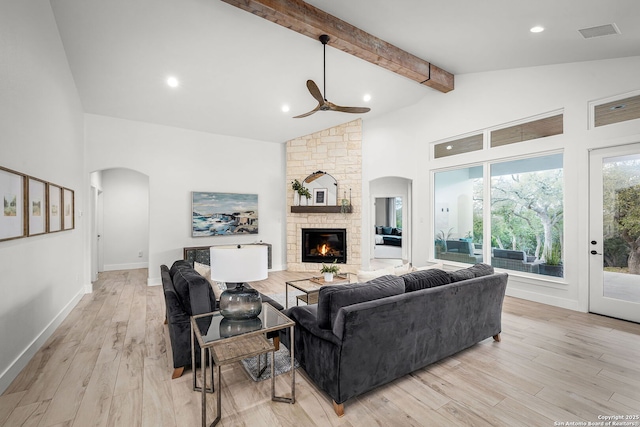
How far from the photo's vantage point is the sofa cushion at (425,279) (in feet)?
8.04

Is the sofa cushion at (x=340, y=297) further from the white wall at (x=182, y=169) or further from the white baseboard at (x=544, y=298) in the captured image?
the white wall at (x=182, y=169)

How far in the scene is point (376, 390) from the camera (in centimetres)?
228

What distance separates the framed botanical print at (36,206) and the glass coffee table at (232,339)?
1.99 metres

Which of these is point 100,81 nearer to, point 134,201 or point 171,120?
point 171,120

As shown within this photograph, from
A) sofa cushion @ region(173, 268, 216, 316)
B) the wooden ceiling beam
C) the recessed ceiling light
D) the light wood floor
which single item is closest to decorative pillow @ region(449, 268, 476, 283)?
the light wood floor

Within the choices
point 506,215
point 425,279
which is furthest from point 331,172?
point 425,279

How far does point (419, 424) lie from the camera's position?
191 centimetres

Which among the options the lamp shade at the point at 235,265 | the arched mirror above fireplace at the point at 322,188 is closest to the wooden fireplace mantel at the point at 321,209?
the arched mirror above fireplace at the point at 322,188

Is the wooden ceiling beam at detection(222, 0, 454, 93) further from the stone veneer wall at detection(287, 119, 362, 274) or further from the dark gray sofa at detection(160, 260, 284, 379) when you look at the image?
the dark gray sofa at detection(160, 260, 284, 379)

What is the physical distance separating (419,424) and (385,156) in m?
5.45

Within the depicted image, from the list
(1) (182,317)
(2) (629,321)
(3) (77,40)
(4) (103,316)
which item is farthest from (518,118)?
(4) (103,316)

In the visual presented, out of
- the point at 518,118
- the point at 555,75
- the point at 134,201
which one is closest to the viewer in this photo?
the point at 555,75

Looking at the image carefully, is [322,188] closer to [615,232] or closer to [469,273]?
[469,273]

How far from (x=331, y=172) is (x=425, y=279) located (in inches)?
185
